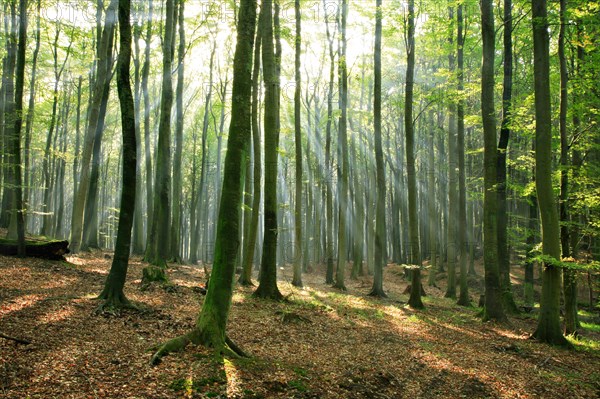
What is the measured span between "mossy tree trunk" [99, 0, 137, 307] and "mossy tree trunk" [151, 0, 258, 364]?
119 inches

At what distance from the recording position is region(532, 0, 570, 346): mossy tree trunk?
31.4ft

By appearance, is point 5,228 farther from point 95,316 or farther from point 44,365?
point 44,365

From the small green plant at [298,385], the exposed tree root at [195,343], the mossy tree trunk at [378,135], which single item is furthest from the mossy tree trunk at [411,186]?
the exposed tree root at [195,343]

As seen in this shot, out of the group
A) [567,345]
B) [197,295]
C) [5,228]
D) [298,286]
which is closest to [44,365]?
[197,295]

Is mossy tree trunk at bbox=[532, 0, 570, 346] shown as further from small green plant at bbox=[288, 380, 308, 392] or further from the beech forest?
small green plant at bbox=[288, 380, 308, 392]

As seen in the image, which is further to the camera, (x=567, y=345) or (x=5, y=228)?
(x=5, y=228)

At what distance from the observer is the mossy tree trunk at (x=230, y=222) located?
584cm

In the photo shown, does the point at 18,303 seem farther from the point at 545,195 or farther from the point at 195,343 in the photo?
the point at 545,195

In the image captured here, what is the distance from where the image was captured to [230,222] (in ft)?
19.2

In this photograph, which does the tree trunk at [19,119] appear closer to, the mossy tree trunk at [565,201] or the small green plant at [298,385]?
the small green plant at [298,385]

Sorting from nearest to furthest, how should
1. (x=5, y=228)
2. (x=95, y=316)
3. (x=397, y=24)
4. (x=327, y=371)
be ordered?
(x=327, y=371) < (x=95, y=316) < (x=397, y=24) < (x=5, y=228)

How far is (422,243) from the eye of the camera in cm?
3469

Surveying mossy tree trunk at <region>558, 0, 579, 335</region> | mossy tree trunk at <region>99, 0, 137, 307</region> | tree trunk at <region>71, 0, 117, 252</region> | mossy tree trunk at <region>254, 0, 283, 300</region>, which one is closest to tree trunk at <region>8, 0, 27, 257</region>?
tree trunk at <region>71, 0, 117, 252</region>

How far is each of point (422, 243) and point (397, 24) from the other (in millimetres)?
23212
